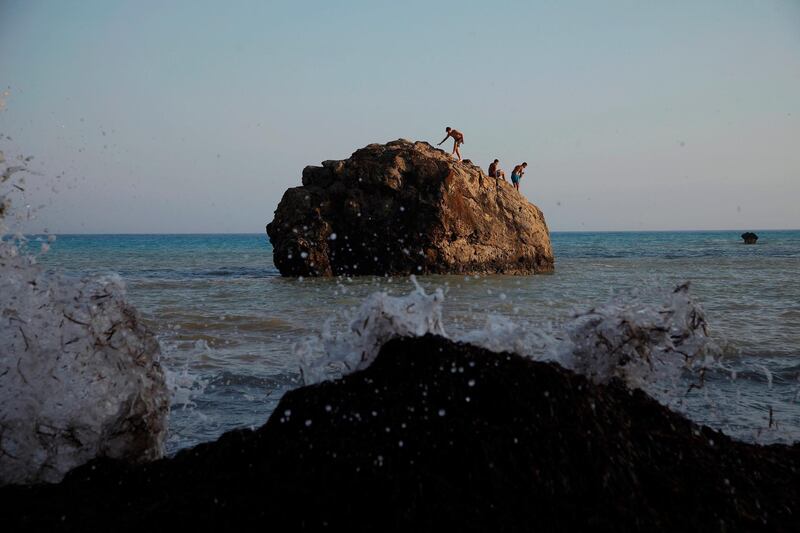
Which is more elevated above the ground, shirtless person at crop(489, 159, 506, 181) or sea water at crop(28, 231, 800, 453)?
shirtless person at crop(489, 159, 506, 181)

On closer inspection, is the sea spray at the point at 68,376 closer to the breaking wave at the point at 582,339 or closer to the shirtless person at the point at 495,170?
the breaking wave at the point at 582,339

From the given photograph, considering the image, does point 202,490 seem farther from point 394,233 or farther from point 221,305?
point 394,233

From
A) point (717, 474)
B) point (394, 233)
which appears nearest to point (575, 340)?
point (717, 474)

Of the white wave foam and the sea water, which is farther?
the sea water

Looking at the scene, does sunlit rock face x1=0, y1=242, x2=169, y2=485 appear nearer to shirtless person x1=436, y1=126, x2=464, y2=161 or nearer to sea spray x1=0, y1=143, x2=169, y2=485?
sea spray x1=0, y1=143, x2=169, y2=485

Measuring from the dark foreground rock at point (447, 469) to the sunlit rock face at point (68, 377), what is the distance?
44 centimetres

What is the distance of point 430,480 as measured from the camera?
276cm

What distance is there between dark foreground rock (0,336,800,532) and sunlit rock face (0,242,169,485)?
1.46 ft

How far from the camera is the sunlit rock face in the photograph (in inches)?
154

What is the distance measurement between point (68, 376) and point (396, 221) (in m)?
17.0

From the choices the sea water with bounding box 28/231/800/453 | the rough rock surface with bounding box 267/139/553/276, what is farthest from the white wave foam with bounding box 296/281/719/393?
the rough rock surface with bounding box 267/139/553/276

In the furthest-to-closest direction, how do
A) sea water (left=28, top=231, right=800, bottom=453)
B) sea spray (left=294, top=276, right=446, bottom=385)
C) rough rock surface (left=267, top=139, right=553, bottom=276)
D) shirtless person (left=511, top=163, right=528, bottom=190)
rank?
1. shirtless person (left=511, top=163, right=528, bottom=190)
2. rough rock surface (left=267, top=139, right=553, bottom=276)
3. sea water (left=28, top=231, right=800, bottom=453)
4. sea spray (left=294, top=276, right=446, bottom=385)

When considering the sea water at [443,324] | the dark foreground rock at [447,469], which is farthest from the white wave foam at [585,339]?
the dark foreground rock at [447,469]

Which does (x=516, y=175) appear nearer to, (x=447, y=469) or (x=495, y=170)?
(x=495, y=170)
